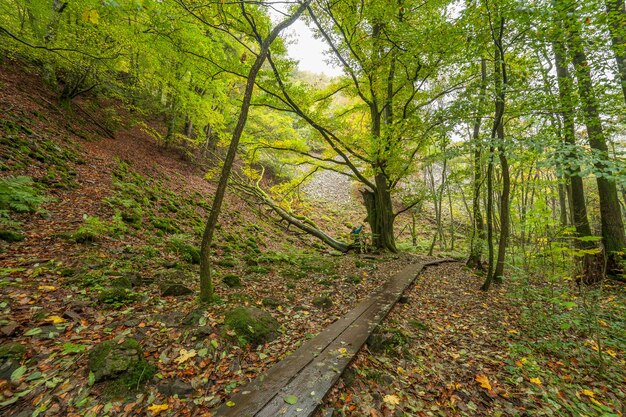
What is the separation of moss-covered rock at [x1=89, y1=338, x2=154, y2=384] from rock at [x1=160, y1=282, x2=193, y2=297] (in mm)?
1450

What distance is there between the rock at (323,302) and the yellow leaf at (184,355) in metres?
2.52

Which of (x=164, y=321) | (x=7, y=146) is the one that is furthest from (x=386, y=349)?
(x=7, y=146)

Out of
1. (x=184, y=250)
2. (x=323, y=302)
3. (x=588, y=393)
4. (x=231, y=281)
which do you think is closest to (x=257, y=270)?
(x=231, y=281)

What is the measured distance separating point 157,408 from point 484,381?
3.80 meters

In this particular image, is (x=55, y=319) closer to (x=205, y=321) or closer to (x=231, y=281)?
(x=205, y=321)

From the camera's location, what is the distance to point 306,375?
3016 mm

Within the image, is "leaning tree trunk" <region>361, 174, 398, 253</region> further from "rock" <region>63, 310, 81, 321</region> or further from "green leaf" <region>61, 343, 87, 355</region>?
"green leaf" <region>61, 343, 87, 355</region>

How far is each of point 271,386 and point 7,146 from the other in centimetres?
835

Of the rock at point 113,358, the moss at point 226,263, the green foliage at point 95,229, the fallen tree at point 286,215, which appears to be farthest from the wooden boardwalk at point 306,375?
the fallen tree at point 286,215

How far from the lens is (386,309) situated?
4945 mm

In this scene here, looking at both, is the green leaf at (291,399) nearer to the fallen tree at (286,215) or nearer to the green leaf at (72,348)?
the green leaf at (72,348)

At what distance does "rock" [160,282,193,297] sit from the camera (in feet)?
14.4

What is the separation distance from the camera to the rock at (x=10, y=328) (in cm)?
274

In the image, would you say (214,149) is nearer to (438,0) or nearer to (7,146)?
(7,146)
